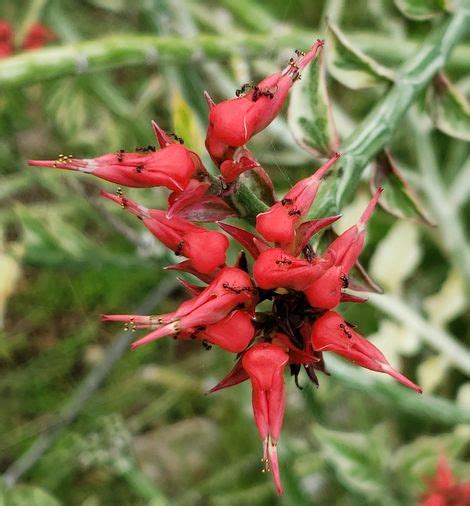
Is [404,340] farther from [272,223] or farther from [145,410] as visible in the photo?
[272,223]

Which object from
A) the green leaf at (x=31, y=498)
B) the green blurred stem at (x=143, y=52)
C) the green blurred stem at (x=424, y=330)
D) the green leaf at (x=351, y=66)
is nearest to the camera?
the green leaf at (x=351, y=66)

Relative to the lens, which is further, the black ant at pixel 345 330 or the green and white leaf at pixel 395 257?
the green and white leaf at pixel 395 257

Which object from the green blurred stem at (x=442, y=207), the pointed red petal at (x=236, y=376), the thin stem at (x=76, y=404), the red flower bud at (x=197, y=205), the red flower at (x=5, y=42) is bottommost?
the thin stem at (x=76, y=404)

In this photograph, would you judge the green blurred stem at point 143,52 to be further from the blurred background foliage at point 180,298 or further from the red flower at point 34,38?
the red flower at point 34,38

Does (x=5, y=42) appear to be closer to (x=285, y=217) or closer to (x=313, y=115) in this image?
(x=313, y=115)

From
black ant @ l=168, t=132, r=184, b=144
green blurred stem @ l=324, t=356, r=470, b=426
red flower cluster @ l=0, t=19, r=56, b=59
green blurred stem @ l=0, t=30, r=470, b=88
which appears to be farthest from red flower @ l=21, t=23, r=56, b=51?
black ant @ l=168, t=132, r=184, b=144

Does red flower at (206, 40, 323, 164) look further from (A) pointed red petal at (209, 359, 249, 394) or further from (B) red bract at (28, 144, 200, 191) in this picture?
(A) pointed red petal at (209, 359, 249, 394)

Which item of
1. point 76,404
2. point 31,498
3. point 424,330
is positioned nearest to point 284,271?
point 31,498

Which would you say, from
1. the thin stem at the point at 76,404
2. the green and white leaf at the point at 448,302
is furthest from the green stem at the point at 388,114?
the thin stem at the point at 76,404
